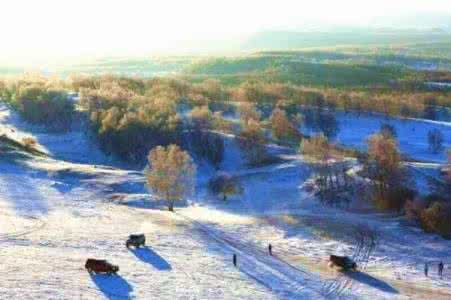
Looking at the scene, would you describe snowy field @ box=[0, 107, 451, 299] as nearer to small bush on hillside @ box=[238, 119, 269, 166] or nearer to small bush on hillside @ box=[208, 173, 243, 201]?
small bush on hillside @ box=[208, 173, 243, 201]

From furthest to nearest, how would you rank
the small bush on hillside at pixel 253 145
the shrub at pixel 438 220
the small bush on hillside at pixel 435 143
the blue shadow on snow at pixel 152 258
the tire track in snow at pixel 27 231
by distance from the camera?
the small bush on hillside at pixel 435 143
the small bush on hillside at pixel 253 145
the shrub at pixel 438 220
the tire track in snow at pixel 27 231
the blue shadow on snow at pixel 152 258

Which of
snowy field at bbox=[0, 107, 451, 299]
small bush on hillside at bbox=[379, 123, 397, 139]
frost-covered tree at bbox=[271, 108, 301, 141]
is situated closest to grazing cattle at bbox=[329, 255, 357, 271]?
snowy field at bbox=[0, 107, 451, 299]

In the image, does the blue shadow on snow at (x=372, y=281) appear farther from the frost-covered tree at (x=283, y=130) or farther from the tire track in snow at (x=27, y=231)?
the frost-covered tree at (x=283, y=130)

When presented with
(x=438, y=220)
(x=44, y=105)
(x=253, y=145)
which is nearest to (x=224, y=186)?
(x=253, y=145)

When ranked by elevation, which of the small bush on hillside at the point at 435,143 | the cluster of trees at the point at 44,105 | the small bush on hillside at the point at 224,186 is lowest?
the small bush on hillside at the point at 435,143

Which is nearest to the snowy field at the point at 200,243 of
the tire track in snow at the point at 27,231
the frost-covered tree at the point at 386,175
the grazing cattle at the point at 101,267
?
the tire track in snow at the point at 27,231

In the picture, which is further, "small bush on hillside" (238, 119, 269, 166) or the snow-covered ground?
the snow-covered ground

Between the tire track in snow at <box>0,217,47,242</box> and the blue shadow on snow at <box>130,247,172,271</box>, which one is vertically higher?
the tire track in snow at <box>0,217,47,242</box>
